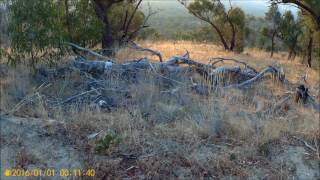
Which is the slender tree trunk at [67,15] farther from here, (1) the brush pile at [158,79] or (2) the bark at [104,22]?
(1) the brush pile at [158,79]

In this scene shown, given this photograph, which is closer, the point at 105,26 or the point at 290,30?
the point at 105,26

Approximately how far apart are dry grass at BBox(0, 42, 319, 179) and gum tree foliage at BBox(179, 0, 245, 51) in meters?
13.2

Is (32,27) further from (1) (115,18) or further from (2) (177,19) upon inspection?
(2) (177,19)

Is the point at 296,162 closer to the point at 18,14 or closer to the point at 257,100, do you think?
the point at 257,100

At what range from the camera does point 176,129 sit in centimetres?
625

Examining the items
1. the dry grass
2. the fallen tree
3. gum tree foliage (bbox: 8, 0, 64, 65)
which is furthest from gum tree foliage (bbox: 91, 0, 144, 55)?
the dry grass

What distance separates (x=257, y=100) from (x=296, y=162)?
1.88 meters

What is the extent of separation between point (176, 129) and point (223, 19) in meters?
15.1

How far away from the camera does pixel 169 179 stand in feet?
18.0

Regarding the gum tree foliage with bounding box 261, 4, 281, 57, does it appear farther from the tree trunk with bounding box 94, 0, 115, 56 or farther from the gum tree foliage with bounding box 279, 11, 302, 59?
the tree trunk with bounding box 94, 0, 115, 56
